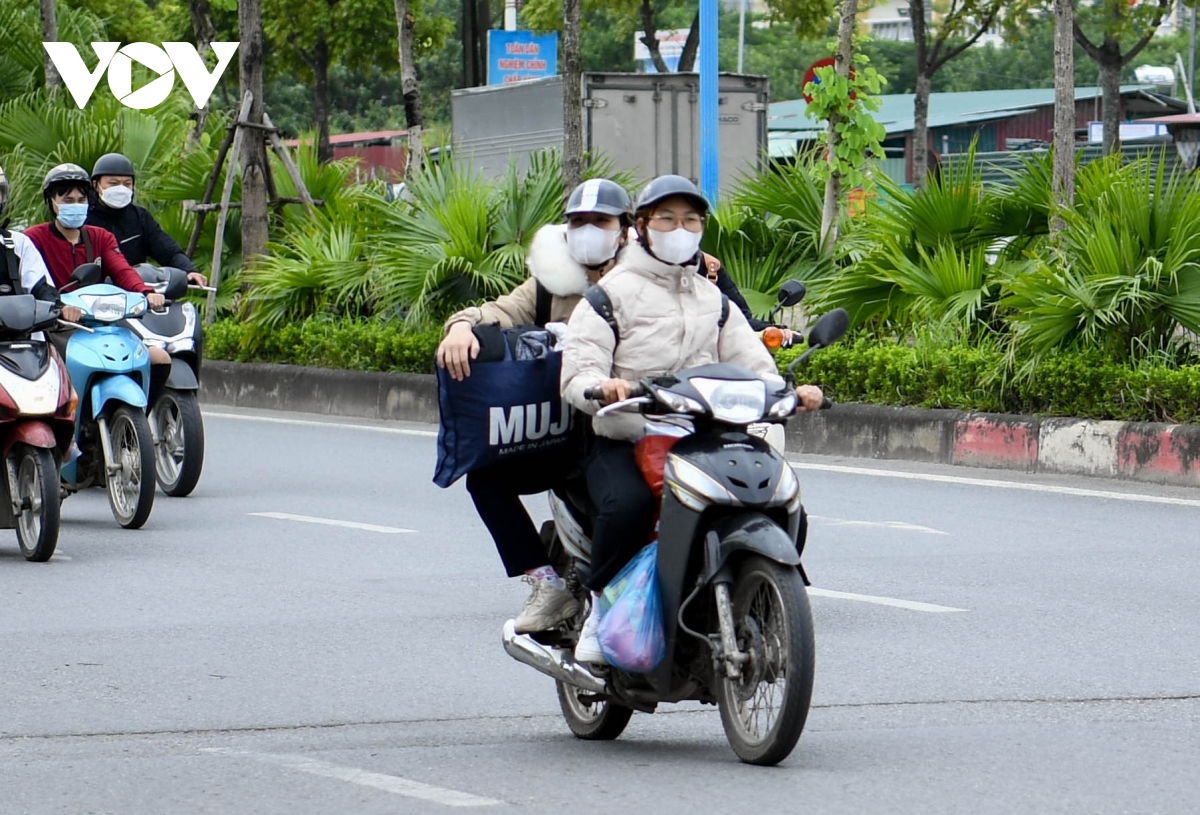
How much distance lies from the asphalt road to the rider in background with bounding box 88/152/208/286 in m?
1.58

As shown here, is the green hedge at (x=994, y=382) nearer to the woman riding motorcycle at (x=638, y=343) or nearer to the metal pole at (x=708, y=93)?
the metal pole at (x=708, y=93)

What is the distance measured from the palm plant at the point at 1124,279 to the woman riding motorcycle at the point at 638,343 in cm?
785

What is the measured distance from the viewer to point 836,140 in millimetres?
16984

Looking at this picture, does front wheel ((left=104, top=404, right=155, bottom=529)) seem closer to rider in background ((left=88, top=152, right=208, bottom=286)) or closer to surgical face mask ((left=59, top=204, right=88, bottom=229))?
surgical face mask ((left=59, top=204, right=88, bottom=229))

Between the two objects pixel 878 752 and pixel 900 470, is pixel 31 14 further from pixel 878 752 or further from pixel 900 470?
pixel 878 752

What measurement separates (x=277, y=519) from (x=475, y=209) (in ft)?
22.0

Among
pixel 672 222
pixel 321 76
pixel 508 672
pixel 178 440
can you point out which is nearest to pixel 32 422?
Answer: pixel 178 440

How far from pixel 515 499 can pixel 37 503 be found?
4.55 meters

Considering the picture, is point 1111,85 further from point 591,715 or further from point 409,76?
point 591,715

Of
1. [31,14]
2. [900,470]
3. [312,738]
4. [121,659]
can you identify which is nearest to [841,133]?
[900,470]

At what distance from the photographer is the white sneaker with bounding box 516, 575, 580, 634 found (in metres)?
Answer: 6.18

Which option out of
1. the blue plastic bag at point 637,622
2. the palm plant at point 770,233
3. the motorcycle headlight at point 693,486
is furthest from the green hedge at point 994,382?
the motorcycle headlight at point 693,486

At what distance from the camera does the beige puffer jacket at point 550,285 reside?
20.5 ft
